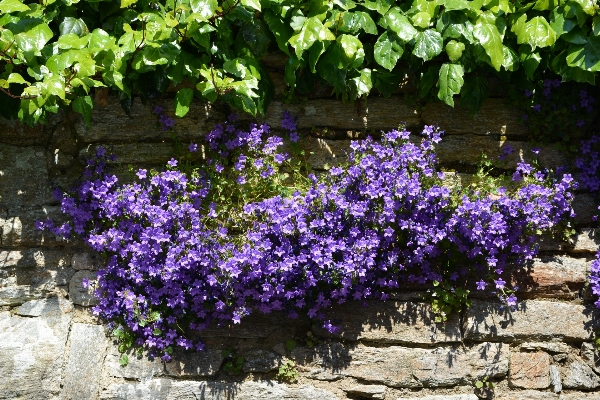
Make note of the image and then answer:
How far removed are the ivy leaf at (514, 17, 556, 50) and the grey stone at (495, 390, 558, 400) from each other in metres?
1.75

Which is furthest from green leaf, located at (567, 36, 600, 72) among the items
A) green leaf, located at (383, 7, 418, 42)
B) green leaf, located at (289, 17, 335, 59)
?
green leaf, located at (289, 17, 335, 59)

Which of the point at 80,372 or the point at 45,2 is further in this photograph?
the point at 80,372

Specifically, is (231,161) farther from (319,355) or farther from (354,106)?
(319,355)

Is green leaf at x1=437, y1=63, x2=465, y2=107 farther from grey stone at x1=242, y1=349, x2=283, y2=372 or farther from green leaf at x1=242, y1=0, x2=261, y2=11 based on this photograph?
grey stone at x1=242, y1=349, x2=283, y2=372

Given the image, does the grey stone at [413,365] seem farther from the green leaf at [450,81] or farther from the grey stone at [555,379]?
the green leaf at [450,81]

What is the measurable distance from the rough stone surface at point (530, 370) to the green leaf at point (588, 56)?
148 centimetres

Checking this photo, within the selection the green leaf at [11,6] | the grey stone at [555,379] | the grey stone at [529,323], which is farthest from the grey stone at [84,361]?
the grey stone at [555,379]

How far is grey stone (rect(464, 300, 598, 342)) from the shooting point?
3.79 metres

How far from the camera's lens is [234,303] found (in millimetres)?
3723

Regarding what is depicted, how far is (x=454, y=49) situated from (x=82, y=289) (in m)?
2.27

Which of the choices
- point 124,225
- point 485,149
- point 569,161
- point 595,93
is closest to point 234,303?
point 124,225

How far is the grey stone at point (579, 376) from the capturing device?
12.4 feet

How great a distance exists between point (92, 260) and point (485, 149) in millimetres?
2185

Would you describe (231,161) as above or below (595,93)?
below
